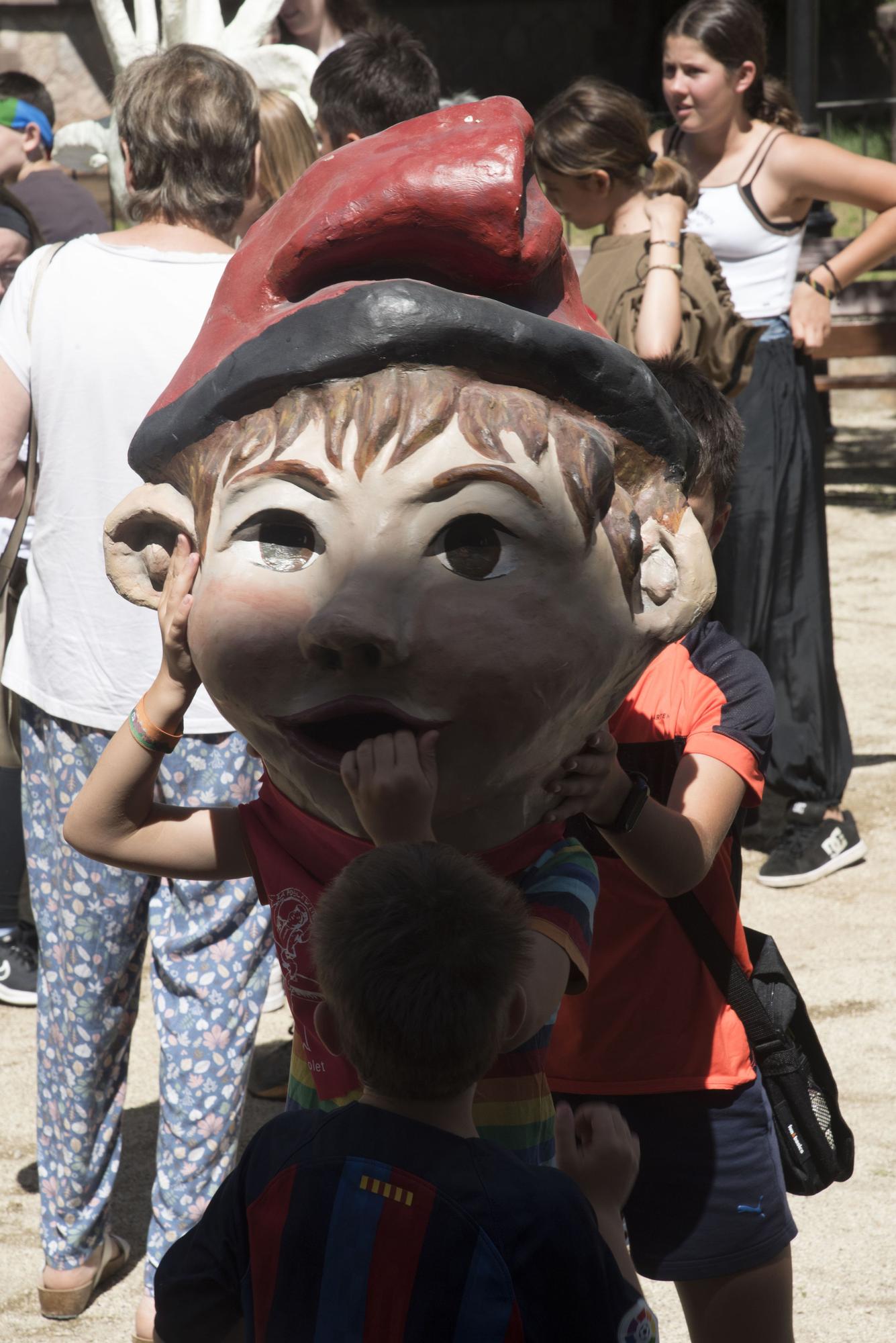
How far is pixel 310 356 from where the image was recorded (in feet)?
5.27

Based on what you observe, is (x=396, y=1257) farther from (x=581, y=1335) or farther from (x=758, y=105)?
(x=758, y=105)

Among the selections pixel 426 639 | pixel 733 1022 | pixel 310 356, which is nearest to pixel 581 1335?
pixel 426 639

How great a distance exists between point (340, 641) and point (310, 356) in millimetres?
320

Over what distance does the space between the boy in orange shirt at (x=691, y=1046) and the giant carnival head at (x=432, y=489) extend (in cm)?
35

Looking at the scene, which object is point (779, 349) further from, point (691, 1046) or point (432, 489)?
point (432, 489)

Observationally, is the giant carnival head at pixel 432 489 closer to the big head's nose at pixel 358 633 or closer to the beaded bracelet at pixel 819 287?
the big head's nose at pixel 358 633

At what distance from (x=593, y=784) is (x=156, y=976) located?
1.28m

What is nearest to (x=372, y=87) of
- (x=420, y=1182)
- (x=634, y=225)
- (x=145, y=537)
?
(x=634, y=225)

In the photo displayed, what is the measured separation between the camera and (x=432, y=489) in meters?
1.58

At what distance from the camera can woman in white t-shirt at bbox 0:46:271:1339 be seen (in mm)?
2553

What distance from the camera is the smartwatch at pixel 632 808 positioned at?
5.74 feet

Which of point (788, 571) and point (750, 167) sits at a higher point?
point (750, 167)

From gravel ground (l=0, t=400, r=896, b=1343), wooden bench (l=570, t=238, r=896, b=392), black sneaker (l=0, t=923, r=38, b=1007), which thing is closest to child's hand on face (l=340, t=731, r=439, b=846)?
gravel ground (l=0, t=400, r=896, b=1343)

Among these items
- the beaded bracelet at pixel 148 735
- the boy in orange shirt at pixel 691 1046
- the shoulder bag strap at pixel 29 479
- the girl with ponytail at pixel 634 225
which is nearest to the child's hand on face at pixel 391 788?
the beaded bracelet at pixel 148 735
